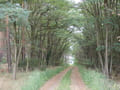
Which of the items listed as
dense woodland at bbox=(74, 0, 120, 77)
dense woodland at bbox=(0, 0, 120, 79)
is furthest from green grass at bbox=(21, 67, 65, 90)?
dense woodland at bbox=(74, 0, 120, 77)

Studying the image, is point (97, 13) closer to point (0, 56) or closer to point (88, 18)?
point (88, 18)

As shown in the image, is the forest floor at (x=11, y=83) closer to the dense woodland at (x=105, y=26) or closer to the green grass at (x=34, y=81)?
the green grass at (x=34, y=81)

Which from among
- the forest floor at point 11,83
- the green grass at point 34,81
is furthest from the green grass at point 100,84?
the forest floor at point 11,83

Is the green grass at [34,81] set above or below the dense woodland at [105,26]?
below

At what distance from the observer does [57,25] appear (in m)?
22.4

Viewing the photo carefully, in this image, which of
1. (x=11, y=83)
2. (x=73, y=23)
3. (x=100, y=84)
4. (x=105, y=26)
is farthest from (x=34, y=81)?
(x=73, y=23)

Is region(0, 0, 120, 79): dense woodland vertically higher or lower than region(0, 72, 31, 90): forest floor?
higher

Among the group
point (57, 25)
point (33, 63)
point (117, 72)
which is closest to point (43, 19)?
point (57, 25)

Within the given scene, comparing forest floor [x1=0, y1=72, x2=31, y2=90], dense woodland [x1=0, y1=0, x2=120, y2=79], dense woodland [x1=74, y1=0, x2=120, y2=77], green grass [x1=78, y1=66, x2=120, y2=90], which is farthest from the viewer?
dense woodland [x1=74, y1=0, x2=120, y2=77]

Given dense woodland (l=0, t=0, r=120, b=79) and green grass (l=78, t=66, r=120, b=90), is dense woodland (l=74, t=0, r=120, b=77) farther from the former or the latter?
green grass (l=78, t=66, r=120, b=90)

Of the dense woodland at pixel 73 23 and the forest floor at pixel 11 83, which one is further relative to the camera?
the dense woodland at pixel 73 23

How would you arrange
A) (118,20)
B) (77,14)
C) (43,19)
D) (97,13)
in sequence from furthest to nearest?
(43,19) < (77,14) < (97,13) < (118,20)

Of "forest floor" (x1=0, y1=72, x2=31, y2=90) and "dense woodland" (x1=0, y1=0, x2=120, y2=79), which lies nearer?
"forest floor" (x1=0, y1=72, x2=31, y2=90)

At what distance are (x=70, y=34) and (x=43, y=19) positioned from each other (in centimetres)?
728
